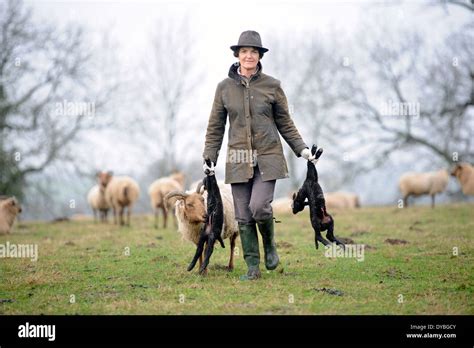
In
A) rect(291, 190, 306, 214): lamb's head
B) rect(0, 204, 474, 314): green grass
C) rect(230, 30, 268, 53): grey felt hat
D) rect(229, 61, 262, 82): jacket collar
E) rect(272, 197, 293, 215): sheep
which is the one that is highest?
rect(230, 30, 268, 53): grey felt hat

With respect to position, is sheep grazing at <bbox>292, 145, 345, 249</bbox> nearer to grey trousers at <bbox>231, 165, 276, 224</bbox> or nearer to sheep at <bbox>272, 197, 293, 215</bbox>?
grey trousers at <bbox>231, 165, 276, 224</bbox>

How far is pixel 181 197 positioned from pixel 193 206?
0.25m

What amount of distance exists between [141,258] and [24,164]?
18277mm

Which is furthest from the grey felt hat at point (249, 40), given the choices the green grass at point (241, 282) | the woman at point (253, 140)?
the green grass at point (241, 282)

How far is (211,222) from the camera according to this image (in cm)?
806

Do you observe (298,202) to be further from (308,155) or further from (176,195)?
(176,195)

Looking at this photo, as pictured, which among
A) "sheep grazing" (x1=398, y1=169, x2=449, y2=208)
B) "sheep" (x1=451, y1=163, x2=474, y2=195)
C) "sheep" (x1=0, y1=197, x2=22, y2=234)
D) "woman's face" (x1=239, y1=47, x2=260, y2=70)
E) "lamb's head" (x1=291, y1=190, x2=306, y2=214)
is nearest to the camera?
"woman's face" (x1=239, y1=47, x2=260, y2=70)

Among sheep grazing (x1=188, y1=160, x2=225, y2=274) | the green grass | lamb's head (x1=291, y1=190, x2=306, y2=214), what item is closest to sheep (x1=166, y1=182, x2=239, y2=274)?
sheep grazing (x1=188, y1=160, x2=225, y2=274)

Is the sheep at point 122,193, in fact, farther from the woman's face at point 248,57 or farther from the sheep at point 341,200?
the woman's face at point 248,57

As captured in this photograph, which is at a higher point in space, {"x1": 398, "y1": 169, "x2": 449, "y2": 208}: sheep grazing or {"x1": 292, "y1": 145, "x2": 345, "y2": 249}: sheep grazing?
{"x1": 398, "y1": 169, "x2": 449, "y2": 208}: sheep grazing

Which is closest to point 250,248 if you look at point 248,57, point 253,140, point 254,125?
point 253,140

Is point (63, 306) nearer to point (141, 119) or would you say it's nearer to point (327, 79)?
point (141, 119)

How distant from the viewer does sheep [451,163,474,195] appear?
20172 mm
